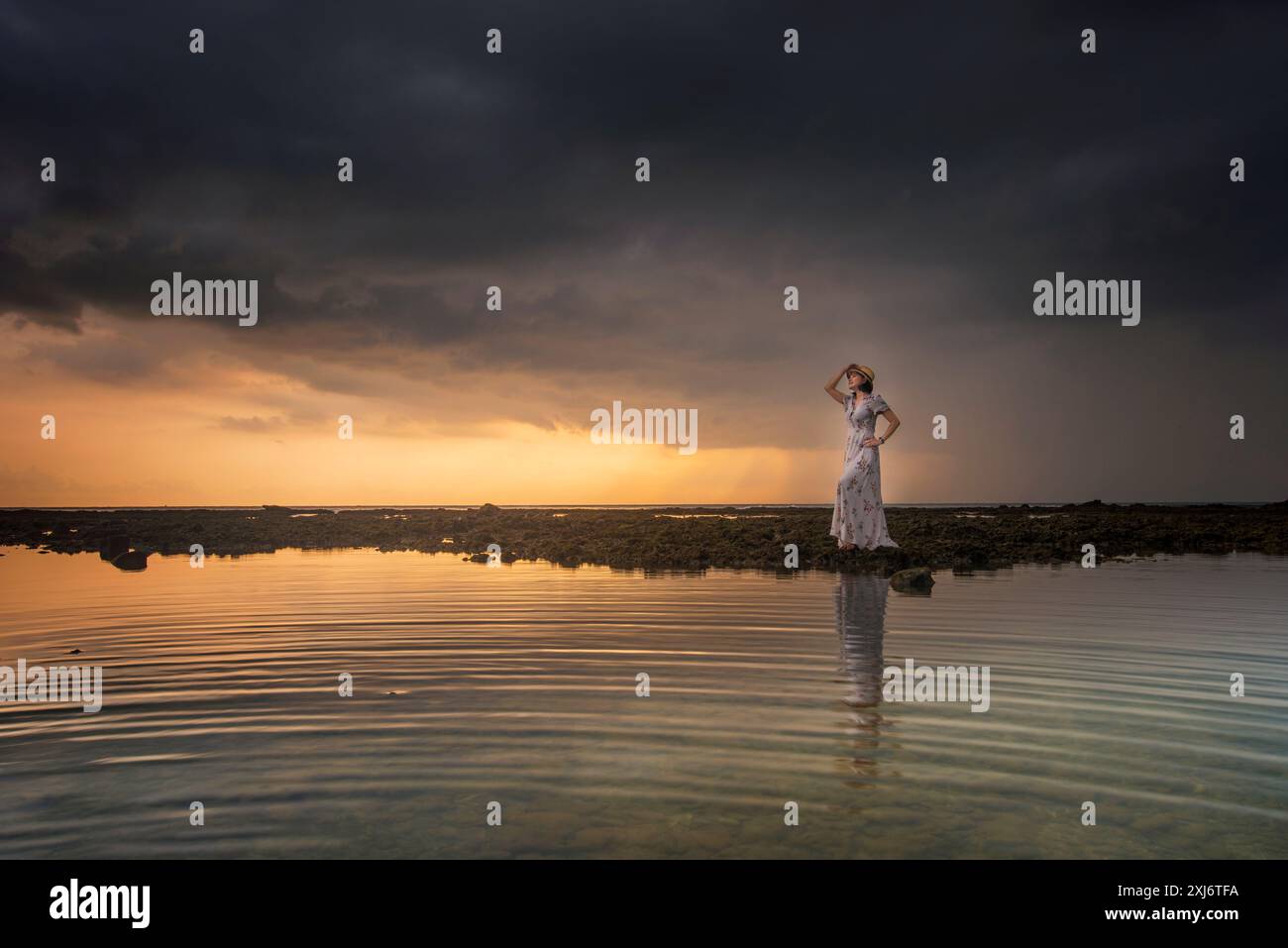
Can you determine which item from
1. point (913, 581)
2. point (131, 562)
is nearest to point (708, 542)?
point (913, 581)

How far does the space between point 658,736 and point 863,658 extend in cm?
401

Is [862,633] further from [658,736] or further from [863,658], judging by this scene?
[658,736]

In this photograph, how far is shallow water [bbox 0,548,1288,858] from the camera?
5.15m

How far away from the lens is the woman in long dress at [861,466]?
73.9ft

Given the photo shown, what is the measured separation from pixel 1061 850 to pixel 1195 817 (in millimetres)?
1125

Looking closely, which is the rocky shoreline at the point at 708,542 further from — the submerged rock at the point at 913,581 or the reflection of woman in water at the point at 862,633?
the reflection of woman in water at the point at 862,633

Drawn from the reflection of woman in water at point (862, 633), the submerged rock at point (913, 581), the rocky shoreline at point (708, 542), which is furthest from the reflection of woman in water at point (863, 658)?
the rocky shoreline at point (708, 542)

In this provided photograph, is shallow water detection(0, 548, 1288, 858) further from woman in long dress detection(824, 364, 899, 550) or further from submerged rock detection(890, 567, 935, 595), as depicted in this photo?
woman in long dress detection(824, 364, 899, 550)

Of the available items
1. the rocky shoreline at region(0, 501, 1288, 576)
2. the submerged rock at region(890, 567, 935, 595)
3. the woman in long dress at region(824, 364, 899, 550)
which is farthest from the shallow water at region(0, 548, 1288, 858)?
the rocky shoreline at region(0, 501, 1288, 576)

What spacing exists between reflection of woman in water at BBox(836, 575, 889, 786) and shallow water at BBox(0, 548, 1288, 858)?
0.05 m

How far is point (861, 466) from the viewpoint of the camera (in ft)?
74.4

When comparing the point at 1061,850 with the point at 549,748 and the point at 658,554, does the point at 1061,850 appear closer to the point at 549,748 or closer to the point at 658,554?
the point at 549,748

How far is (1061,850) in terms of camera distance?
4883mm
